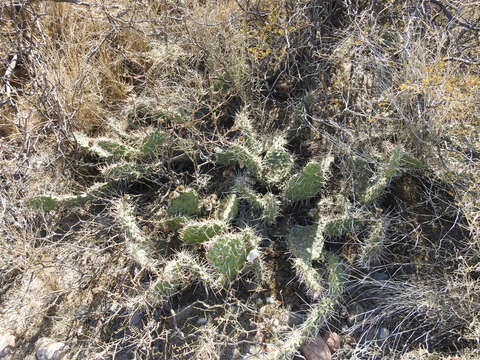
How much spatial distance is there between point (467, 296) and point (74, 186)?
230cm

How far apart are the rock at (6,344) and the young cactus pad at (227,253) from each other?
117 centimetres

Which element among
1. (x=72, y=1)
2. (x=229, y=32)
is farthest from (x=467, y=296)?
(x=72, y=1)

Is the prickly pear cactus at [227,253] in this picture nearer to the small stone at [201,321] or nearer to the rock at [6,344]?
the small stone at [201,321]

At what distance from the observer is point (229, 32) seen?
2.53 m

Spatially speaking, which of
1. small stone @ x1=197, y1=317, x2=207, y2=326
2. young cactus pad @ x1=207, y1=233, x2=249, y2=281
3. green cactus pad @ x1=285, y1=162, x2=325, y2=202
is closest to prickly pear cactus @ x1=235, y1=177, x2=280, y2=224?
green cactus pad @ x1=285, y1=162, x2=325, y2=202

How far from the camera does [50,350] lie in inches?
71.0

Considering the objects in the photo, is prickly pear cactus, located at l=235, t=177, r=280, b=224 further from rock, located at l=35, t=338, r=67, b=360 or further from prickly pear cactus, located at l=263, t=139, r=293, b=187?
rock, located at l=35, t=338, r=67, b=360

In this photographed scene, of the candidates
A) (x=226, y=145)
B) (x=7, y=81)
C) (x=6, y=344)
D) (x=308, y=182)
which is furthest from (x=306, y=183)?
(x=7, y=81)

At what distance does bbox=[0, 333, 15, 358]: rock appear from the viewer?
1865 mm

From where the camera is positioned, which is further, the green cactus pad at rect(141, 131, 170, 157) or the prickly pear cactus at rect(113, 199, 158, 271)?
the green cactus pad at rect(141, 131, 170, 157)

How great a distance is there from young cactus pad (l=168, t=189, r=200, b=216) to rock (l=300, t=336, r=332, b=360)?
35.6 inches

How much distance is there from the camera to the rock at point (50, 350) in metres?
1.79

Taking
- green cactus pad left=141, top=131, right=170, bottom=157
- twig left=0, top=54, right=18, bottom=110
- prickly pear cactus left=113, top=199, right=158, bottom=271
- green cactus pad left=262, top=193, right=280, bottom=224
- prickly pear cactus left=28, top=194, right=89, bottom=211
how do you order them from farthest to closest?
twig left=0, top=54, right=18, bottom=110 → green cactus pad left=141, top=131, right=170, bottom=157 → prickly pear cactus left=28, top=194, right=89, bottom=211 → green cactus pad left=262, top=193, right=280, bottom=224 → prickly pear cactus left=113, top=199, right=158, bottom=271

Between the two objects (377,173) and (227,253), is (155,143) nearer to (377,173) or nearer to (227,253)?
(227,253)
